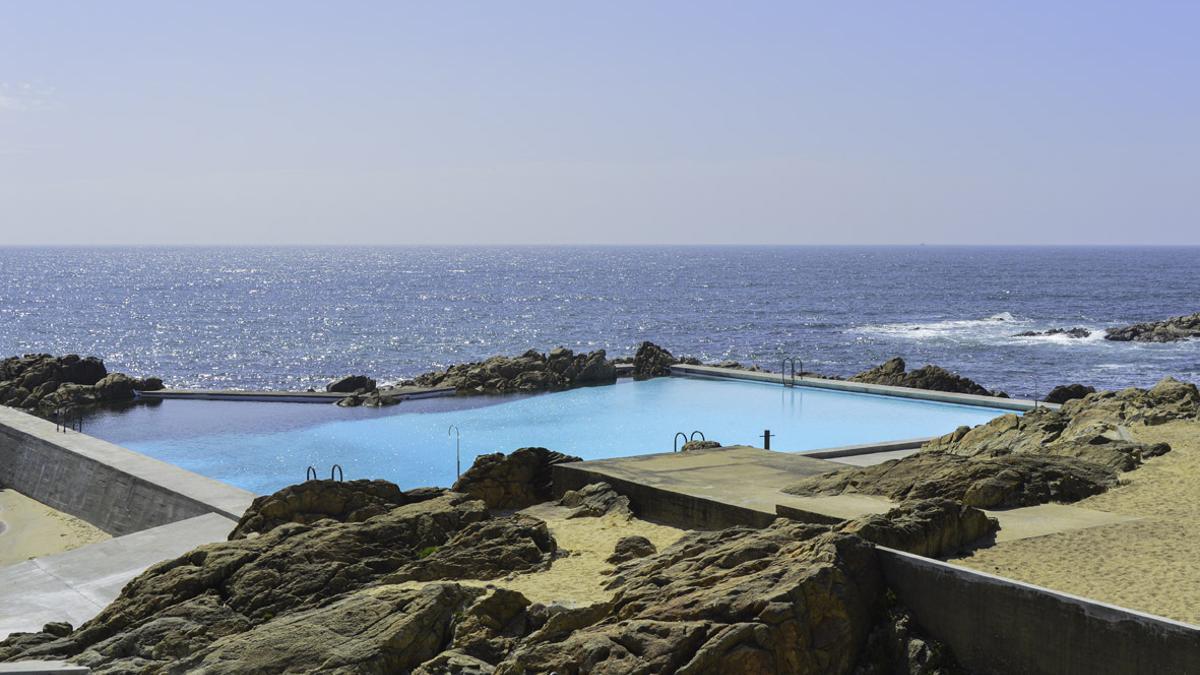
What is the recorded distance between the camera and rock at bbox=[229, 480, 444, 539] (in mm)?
13203

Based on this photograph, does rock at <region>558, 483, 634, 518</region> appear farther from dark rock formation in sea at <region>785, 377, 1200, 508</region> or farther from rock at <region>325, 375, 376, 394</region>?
rock at <region>325, 375, 376, 394</region>

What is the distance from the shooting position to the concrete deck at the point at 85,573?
12.6 m

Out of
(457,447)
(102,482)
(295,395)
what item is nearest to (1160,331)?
(295,395)

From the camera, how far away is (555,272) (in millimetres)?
157375

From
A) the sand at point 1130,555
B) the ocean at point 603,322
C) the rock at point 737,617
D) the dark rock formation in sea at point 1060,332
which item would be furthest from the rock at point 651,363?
the dark rock formation in sea at point 1060,332

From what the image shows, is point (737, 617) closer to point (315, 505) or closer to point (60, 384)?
point (315, 505)

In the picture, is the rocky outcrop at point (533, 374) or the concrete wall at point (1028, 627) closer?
the concrete wall at point (1028, 627)

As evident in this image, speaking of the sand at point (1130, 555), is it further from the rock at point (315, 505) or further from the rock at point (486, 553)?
the rock at point (315, 505)

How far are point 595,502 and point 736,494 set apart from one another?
5.77 ft

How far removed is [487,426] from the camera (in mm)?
25656

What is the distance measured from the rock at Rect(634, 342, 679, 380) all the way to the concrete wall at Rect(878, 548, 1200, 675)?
74.8 ft

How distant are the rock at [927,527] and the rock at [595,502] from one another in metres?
3.89

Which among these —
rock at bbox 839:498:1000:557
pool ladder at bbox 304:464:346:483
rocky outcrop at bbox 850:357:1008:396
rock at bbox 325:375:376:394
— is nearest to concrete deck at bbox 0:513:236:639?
pool ladder at bbox 304:464:346:483

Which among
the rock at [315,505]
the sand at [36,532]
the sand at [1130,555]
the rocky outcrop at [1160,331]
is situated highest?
the sand at [1130,555]
